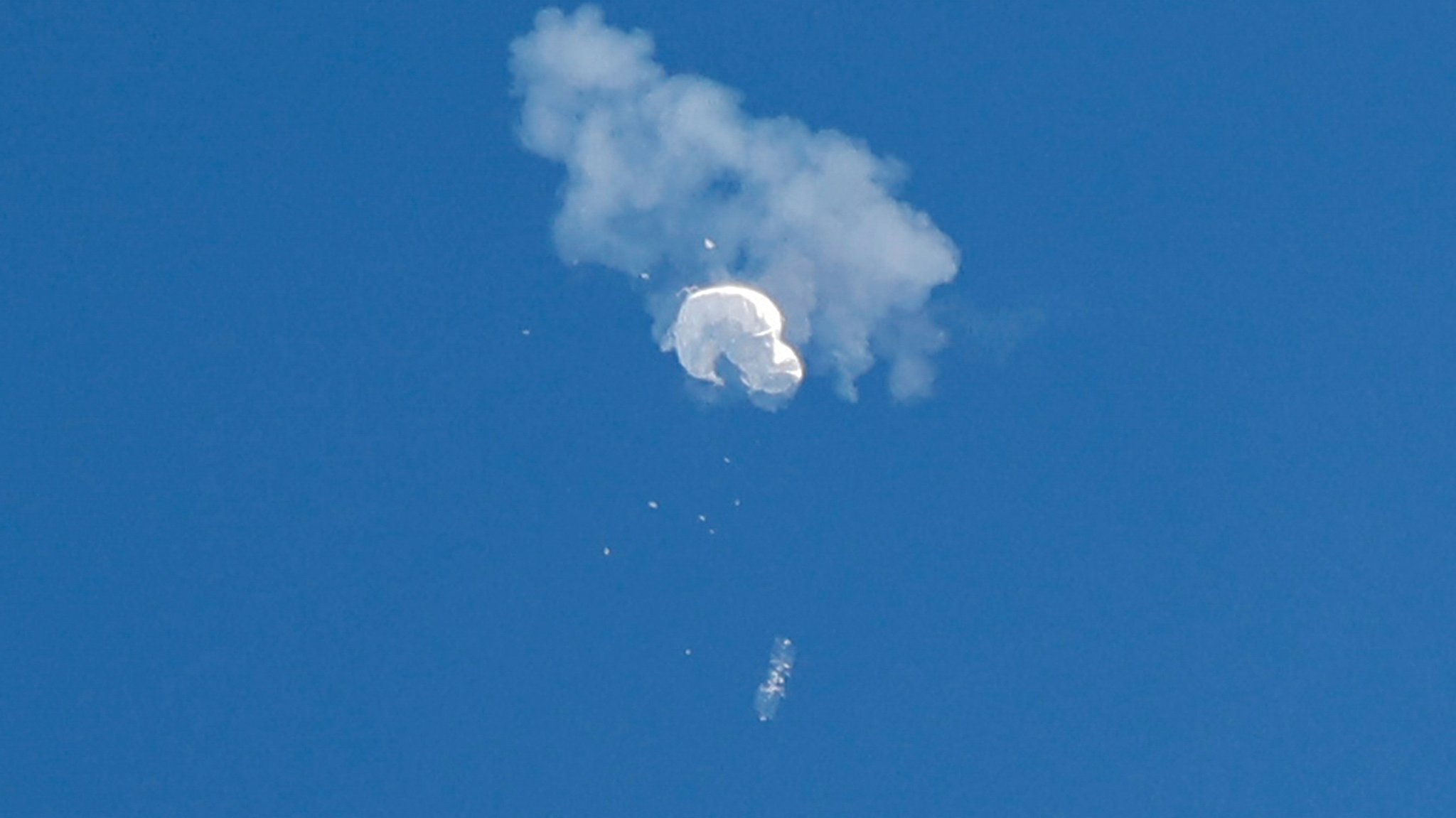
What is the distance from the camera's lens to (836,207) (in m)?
3.18

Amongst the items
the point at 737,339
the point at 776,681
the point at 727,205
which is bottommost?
the point at 776,681

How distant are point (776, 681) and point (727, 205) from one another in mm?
1174

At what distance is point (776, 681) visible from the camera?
3193 millimetres

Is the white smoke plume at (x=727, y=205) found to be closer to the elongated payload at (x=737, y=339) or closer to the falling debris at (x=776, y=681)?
the elongated payload at (x=737, y=339)

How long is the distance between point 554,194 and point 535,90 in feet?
0.85

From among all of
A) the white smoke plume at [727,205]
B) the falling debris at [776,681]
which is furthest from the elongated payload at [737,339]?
the falling debris at [776,681]

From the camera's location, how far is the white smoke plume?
10.4ft

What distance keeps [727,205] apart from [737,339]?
331 millimetres

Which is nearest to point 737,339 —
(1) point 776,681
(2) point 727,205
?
(2) point 727,205

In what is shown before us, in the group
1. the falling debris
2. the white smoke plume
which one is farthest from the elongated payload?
the falling debris

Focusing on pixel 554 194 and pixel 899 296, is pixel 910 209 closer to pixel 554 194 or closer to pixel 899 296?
pixel 899 296

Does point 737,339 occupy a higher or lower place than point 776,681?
higher

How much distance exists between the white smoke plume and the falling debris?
64 centimetres

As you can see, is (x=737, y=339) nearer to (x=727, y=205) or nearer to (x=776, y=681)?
(x=727, y=205)
